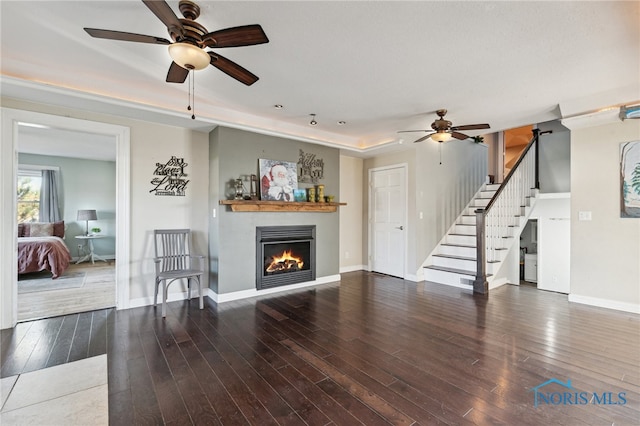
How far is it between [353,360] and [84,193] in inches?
333

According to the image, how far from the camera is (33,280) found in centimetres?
537

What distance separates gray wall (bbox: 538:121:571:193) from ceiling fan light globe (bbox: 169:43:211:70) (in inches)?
254

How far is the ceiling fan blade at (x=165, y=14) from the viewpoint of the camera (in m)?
1.58

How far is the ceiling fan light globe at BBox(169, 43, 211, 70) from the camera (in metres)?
→ 1.98

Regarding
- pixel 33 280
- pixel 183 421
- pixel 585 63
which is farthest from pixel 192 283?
pixel 585 63

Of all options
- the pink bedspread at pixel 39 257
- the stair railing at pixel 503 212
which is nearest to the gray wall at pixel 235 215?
the stair railing at pixel 503 212

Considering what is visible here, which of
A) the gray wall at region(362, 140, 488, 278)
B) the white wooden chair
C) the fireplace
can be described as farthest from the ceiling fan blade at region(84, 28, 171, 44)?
the gray wall at region(362, 140, 488, 278)

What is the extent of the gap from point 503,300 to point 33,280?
8169mm

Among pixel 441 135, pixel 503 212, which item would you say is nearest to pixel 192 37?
pixel 441 135

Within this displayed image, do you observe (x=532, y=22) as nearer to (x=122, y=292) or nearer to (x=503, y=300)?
(x=503, y=300)

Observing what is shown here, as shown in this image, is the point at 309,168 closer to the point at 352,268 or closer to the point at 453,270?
the point at 352,268

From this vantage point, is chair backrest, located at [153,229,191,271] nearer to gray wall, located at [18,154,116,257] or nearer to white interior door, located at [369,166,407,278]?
white interior door, located at [369,166,407,278]

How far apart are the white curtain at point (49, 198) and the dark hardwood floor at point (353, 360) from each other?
508cm

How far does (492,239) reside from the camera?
16.8 ft
